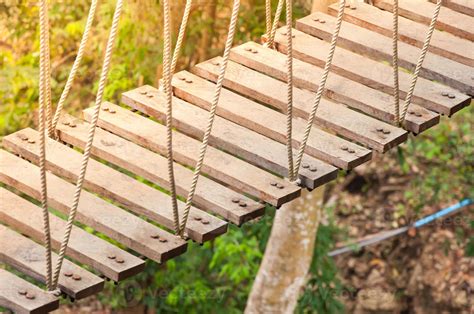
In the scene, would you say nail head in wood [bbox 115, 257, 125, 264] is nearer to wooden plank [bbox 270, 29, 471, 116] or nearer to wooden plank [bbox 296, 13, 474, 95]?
wooden plank [bbox 270, 29, 471, 116]

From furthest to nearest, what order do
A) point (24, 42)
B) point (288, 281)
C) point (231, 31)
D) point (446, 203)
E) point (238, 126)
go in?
point (446, 203)
point (24, 42)
point (288, 281)
point (238, 126)
point (231, 31)

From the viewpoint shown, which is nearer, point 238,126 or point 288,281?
point 238,126

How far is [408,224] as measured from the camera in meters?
9.50

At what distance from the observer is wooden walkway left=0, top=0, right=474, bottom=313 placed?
120 inches

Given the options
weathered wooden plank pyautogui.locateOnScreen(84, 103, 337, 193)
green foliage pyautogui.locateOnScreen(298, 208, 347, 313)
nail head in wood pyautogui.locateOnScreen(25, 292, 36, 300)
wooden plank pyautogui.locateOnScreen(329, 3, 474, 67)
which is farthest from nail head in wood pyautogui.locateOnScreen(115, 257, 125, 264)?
green foliage pyautogui.locateOnScreen(298, 208, 347, 313)

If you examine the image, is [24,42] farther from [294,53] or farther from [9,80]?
[294,53]

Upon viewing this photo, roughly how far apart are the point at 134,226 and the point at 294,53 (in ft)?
3.78

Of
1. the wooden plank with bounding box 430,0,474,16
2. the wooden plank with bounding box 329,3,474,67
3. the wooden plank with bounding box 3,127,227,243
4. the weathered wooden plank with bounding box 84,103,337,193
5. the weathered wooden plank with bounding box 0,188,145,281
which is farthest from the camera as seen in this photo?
the wooden plank with bounding box 430,0,474,16

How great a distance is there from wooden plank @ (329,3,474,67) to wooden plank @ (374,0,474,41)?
3 cm

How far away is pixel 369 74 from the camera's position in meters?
3.80

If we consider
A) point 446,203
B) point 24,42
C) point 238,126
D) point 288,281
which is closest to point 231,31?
point 238,126

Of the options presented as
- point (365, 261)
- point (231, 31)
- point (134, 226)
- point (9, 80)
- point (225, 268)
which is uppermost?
point (231, 31)

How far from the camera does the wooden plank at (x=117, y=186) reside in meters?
3.13

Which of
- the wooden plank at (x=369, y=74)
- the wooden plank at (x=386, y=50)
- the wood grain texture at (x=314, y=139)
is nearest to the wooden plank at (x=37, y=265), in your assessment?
the wood grain texture at (x=314, y=139)
